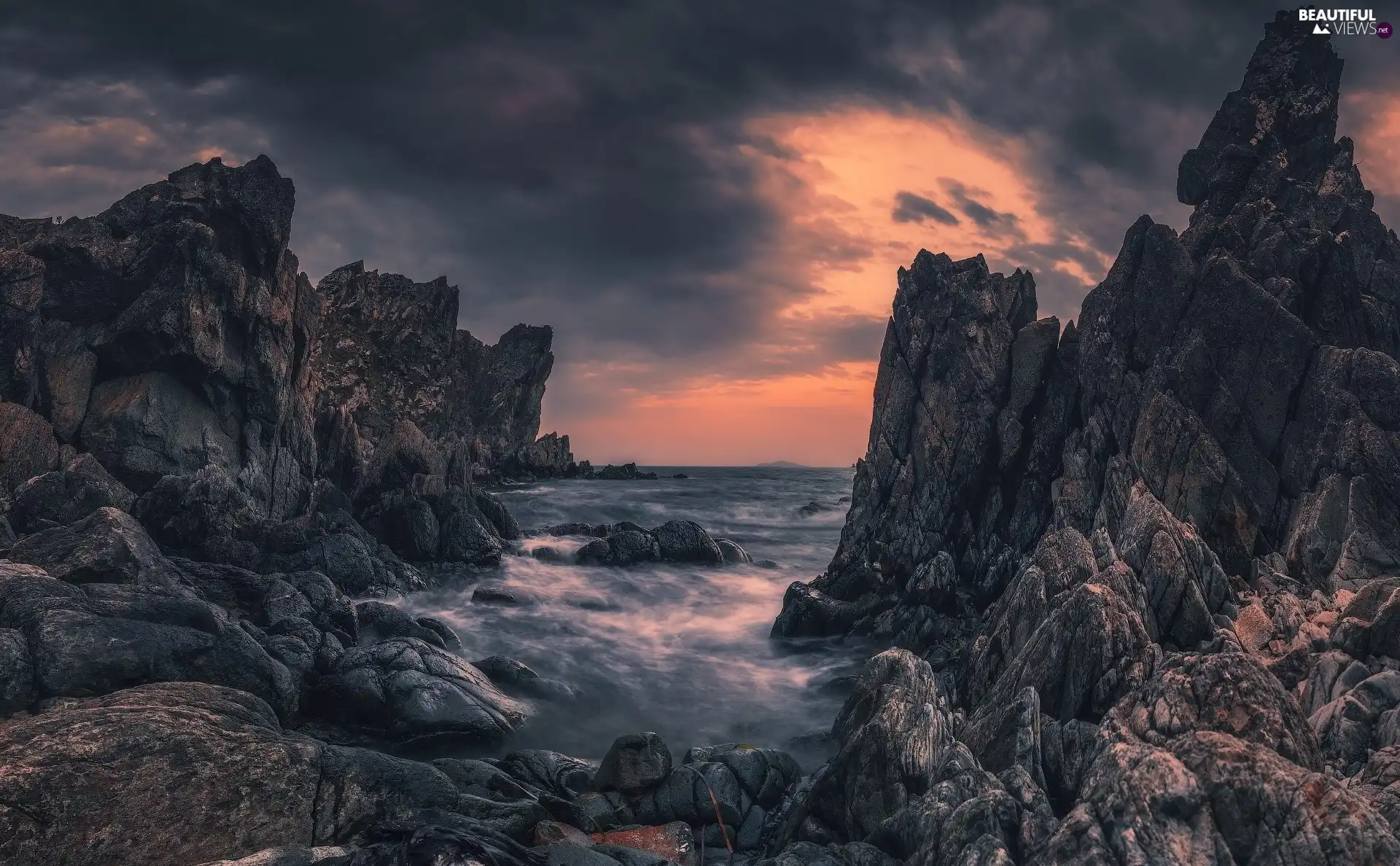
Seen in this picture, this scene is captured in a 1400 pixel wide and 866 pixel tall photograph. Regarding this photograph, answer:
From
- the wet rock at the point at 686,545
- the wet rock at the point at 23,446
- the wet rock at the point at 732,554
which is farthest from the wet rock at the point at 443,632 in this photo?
the wet rock at the point at 732,554

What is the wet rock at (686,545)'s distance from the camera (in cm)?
4631

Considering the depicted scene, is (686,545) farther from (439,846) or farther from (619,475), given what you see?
(619,475)

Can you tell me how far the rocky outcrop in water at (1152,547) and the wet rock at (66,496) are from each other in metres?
26.6

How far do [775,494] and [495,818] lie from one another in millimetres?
87750

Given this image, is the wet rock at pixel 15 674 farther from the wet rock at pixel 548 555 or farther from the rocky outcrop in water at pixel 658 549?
the rocky outcrop in water at pixel 658 549

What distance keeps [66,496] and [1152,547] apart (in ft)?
114

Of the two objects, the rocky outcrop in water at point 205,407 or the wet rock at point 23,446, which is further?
the rocky outcrop in water at point 205,407

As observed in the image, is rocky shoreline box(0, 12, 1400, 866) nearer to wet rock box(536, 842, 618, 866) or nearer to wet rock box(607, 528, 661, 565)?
wet rock box(536, 842, 618, 866)

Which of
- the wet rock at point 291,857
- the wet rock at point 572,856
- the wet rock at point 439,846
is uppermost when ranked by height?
the wet rock at point 439,846

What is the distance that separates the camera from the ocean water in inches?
866

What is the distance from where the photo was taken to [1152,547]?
1798 cm

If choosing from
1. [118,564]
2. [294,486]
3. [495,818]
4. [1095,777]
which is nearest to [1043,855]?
[1095,777]

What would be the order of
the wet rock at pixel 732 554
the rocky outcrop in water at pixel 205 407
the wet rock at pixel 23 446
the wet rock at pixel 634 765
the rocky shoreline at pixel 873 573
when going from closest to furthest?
the rocky shoreline at pixel 873 573, the wet rock at pixel 634 765, the wet rock at pixel 23 446, the rocky outcrop in water at pixel 205 407, the wet rock at pixel 732 554

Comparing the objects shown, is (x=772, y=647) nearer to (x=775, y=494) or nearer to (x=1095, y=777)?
(x=1095, y=777)
